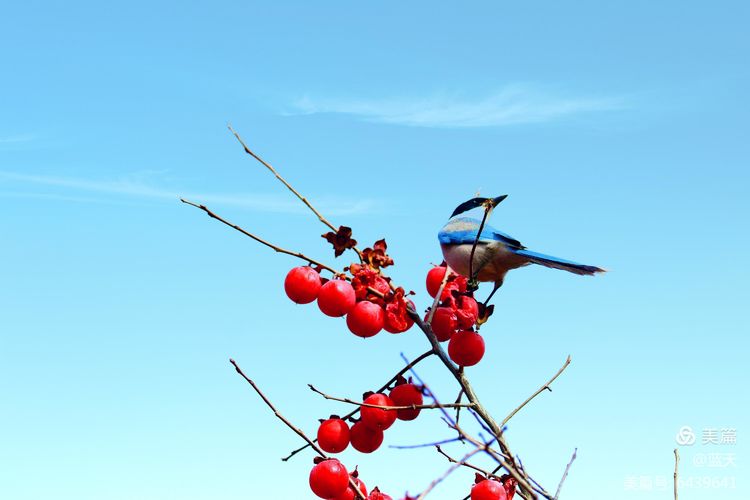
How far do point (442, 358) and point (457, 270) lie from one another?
1183 mm

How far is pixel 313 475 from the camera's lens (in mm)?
3080

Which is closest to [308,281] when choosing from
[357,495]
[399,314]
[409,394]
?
[399,314]

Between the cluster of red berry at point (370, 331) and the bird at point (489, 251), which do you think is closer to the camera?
the cluster of red berry at point (370, 331)

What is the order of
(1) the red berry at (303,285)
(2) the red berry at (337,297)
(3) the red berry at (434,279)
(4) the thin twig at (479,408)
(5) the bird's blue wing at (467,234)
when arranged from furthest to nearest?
(5) the bird's blue wing at (467,234)
(3) the red berry at (434,279)
(1) the red berry at (303,285)
(2) the red berry at (337,297)
(4) the thin twig at (479,408)

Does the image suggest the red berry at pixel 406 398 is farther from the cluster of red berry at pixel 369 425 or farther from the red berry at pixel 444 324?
the red berry at pixel 444 324

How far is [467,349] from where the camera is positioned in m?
3.07

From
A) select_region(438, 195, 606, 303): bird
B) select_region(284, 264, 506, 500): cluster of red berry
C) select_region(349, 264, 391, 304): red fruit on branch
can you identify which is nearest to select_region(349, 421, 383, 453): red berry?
select_region(284, 264, 506, 500): cluster of red berry

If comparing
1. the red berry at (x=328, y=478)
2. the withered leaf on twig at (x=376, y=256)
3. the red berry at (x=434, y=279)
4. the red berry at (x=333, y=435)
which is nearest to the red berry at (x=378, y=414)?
the red berry at (x=333, y=435)

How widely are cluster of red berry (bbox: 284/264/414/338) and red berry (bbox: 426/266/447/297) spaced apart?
62 centimetres

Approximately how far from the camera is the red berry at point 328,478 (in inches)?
120

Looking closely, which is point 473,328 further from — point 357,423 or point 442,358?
point 357,423

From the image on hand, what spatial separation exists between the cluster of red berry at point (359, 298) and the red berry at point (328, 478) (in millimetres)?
589

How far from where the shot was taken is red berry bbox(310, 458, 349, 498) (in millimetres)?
3057

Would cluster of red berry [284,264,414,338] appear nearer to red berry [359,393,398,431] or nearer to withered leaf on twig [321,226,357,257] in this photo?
withered leaf on twig [321,226,357,257]
